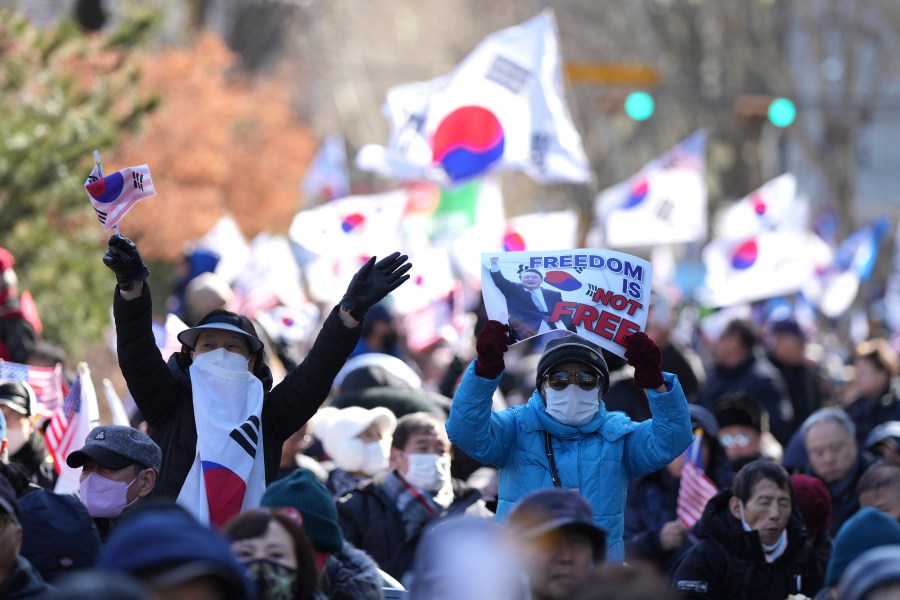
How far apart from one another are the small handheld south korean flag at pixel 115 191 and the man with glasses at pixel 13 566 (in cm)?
209

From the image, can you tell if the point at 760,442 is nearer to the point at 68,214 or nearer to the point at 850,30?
the point at 68,214

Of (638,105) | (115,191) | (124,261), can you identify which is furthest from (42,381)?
(638,105)

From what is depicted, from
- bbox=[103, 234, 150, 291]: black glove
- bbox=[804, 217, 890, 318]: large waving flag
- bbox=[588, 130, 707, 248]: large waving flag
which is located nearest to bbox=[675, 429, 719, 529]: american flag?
bbox=[103, 234, 150, 291]: black glove

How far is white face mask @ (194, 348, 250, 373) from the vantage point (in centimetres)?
646

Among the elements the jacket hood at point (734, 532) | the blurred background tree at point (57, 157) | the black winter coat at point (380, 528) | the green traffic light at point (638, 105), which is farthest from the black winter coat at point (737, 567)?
the green traffic light at point (638, 105)

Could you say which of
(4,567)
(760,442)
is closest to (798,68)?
(760,442)

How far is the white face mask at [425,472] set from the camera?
791cm

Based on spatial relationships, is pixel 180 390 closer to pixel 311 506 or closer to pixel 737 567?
pixel 311 506

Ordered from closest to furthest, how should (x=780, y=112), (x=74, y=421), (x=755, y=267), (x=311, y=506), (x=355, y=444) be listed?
(x=311, y=506)
(x=74, y=421)
(x=355, y=444)
(x=755, y=267)
(x=780, y=112)

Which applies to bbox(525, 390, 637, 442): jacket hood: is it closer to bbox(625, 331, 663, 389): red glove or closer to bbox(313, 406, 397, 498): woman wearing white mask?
bbox(625, 331, 663, 389): red glove

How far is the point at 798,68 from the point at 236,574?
190ft

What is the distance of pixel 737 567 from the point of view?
7.01 meters

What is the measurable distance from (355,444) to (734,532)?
228 cm

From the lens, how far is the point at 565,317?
6.74m
